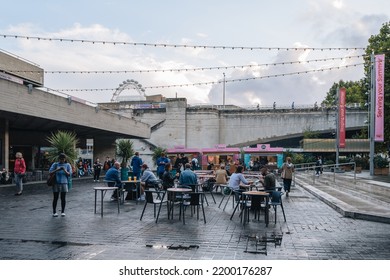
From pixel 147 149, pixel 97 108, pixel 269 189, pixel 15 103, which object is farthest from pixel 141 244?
pixel 147 149

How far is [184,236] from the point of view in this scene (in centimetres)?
767

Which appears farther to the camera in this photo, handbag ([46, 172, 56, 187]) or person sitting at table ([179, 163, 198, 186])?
person sitting at table ([179, 163, 198, 186])

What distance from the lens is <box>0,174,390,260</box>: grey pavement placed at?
6.29 metres

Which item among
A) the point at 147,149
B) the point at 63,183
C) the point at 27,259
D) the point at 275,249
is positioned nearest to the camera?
the point at 27,259

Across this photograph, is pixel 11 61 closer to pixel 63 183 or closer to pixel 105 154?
pixel 105 154

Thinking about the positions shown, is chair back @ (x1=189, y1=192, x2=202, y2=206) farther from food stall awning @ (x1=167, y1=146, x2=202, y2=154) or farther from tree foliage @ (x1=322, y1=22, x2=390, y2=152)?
food stall awning @ (x1=167, y1=146, x2=202, y2=154)

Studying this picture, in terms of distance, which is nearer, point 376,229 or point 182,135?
point 376,229

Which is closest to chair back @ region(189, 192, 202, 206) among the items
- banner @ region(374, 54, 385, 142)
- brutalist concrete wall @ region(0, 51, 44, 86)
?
brutalist concrete wall @ region(0, 51, 44, 86)

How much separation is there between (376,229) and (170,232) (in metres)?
4.55

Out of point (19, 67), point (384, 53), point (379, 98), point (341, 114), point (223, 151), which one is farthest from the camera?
point (223, 151)

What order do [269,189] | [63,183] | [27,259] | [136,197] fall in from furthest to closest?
[136,197], [269,189], [63,183], [27,259]

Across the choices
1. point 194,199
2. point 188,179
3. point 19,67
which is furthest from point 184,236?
point 19,67

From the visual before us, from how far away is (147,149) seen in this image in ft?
158

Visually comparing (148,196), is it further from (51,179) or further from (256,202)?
(256,202)
